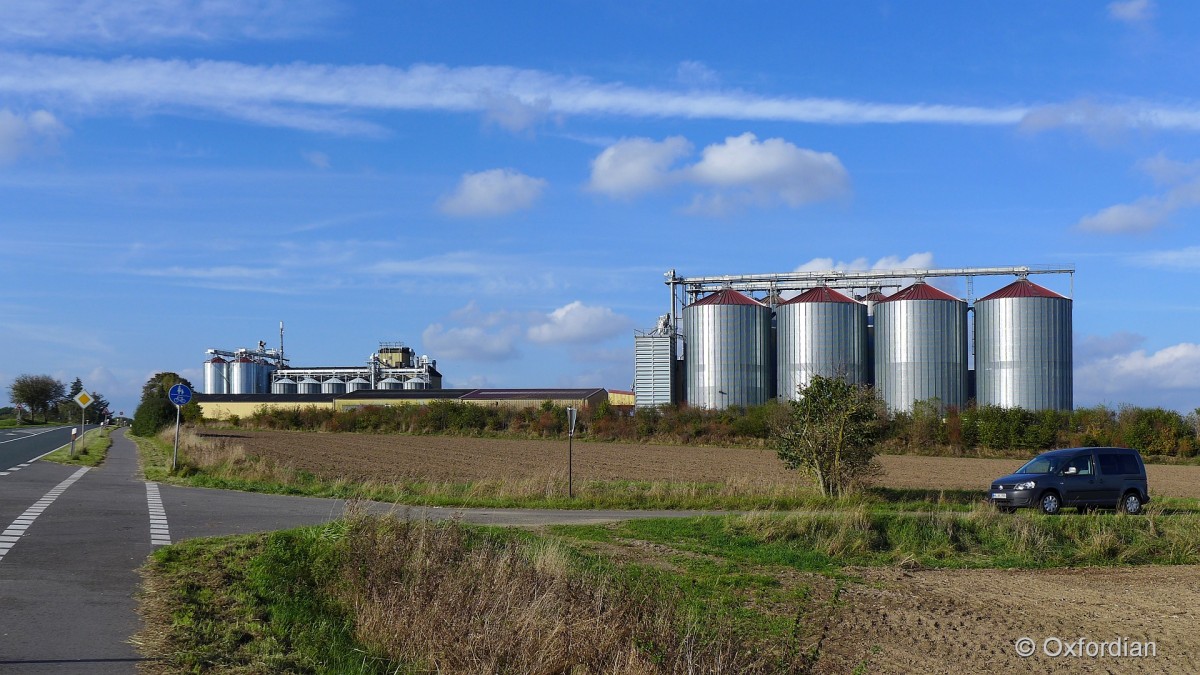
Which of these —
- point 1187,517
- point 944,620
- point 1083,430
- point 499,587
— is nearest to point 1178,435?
point 1083,430

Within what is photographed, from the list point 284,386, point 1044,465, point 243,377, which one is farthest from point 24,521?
point 243,377

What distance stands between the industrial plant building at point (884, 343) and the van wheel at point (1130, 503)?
4253 cm

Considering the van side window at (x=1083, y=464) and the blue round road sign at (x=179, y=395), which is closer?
the van side window at (x=1083, y=464)

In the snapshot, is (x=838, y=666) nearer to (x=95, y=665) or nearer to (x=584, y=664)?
(x=584, y=664)

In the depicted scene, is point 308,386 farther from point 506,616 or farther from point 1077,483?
point 506,616

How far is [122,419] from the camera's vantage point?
18212 cm

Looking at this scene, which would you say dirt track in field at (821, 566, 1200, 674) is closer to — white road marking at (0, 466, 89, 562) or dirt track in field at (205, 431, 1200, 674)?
dirt track in field at (205, 431, 1200, 674)

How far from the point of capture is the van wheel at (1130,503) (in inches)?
1037

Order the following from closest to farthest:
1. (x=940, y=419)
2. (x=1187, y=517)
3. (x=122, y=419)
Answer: (x=1187, y=517)
(x=940, y=419)
(x=122, y=419)

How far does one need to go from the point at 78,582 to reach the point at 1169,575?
16.5 meters

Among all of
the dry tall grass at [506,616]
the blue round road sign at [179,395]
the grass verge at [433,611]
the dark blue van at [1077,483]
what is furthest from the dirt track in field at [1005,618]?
the blue round road sign at [179,395]

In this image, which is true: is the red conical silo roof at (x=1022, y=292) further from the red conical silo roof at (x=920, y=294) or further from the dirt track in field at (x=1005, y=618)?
the dirt track in field at (x=1005, y=618)

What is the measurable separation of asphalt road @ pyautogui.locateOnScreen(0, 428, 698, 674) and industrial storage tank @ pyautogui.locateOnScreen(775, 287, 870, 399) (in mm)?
53351

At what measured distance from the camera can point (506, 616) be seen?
32.4 ft
